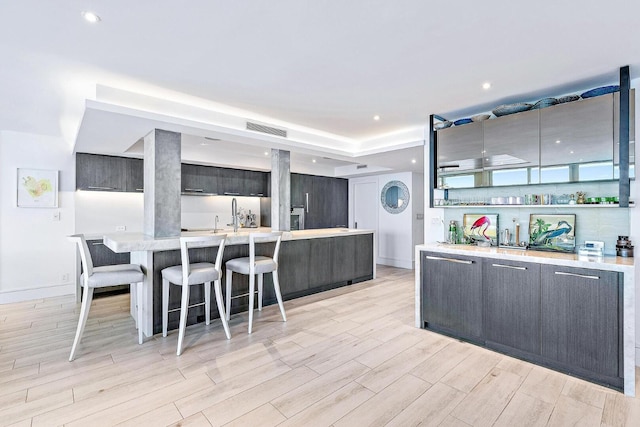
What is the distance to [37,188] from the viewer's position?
4.79 meters

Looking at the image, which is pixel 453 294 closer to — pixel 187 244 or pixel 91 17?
pixel 187 244

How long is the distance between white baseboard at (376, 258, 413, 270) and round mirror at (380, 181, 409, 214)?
1.15 metres

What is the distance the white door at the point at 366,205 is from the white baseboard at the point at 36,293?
5.99 meters

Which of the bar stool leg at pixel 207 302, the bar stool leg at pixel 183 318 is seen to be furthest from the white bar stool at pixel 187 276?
the bar stool leg at pixel 207 302

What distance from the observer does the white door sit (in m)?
7.96

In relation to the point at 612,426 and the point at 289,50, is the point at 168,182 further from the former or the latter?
the point at 612,426

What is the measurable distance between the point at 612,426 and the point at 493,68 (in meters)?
2.66

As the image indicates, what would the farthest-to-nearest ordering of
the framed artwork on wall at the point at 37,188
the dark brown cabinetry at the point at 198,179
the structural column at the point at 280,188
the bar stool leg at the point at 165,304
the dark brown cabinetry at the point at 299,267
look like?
the dark brown cabinetry at the point at 198,179 → the structural column at the point at 280,188 → the framed artwork on wall at the point at 37,188 → the dark brown cabinetry at the point at 299,267 → the bar stool leg at the point at 165,304

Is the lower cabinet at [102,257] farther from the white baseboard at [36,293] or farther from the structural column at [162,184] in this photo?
the structural column at [162,184]

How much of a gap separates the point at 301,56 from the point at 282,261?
286cm

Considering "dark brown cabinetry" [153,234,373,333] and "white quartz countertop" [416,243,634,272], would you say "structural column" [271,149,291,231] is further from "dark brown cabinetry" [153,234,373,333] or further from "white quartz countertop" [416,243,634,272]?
"white quartz countertop" [416,243,634,272]

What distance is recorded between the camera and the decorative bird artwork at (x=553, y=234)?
3029mm

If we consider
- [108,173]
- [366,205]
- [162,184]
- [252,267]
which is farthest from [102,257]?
[366,205]

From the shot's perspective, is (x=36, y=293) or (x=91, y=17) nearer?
(x=91, y=17)
